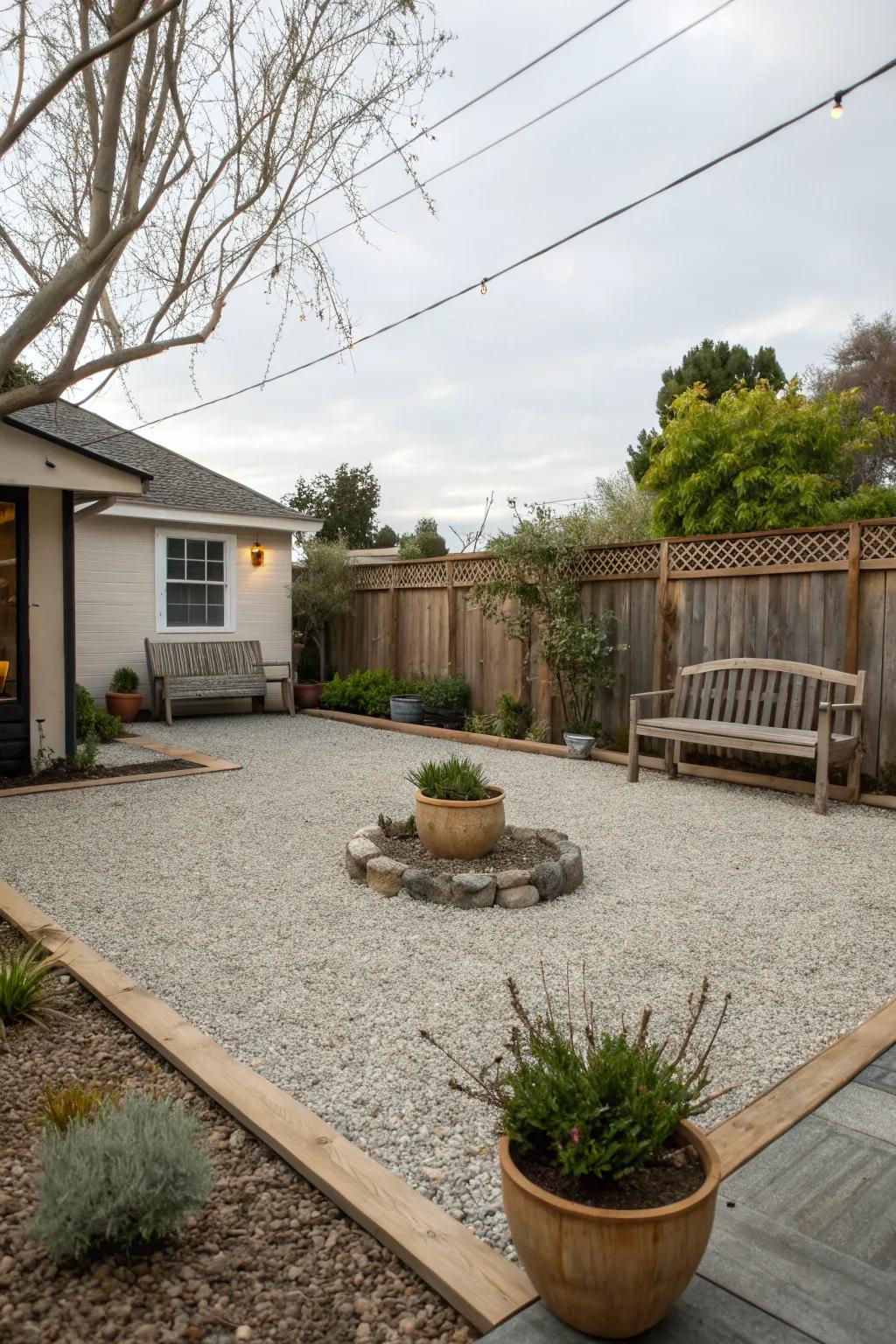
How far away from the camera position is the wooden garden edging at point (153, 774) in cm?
636

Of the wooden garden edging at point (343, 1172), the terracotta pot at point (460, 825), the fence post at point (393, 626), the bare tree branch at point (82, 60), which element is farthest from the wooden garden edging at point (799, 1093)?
the fence post at point (393, 626)

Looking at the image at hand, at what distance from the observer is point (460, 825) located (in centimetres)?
412

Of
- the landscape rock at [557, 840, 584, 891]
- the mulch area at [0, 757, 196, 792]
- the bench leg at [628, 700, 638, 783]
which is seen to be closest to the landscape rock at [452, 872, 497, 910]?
the landscape rock at [557, 840, 584, 891]

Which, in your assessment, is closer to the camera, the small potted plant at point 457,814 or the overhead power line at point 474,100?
the small potted plant at point 457,814

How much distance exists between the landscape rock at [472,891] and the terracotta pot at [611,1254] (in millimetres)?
2385

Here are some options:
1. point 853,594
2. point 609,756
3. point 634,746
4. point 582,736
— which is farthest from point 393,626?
point 853,594

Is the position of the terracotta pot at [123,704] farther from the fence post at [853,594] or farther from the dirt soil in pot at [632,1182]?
the dirt soil in pot at [632,1182]

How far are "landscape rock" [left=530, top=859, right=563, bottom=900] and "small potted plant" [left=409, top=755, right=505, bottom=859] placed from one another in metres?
0.32

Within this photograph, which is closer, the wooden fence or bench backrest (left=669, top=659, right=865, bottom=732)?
the wooden fence

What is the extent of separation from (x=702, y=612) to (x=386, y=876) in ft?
14.9

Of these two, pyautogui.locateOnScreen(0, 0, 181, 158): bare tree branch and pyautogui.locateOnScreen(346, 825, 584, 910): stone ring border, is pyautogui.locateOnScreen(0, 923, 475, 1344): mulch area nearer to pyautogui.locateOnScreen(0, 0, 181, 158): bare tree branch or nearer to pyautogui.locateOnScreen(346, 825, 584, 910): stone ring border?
pyautogui.locateOnScreen(346, 825, 584, 910): stone ring border

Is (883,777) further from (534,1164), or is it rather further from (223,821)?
(534,1164)

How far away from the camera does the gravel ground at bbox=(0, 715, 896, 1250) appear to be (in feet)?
8.02

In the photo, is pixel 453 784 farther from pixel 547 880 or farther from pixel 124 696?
pixel 124 696
